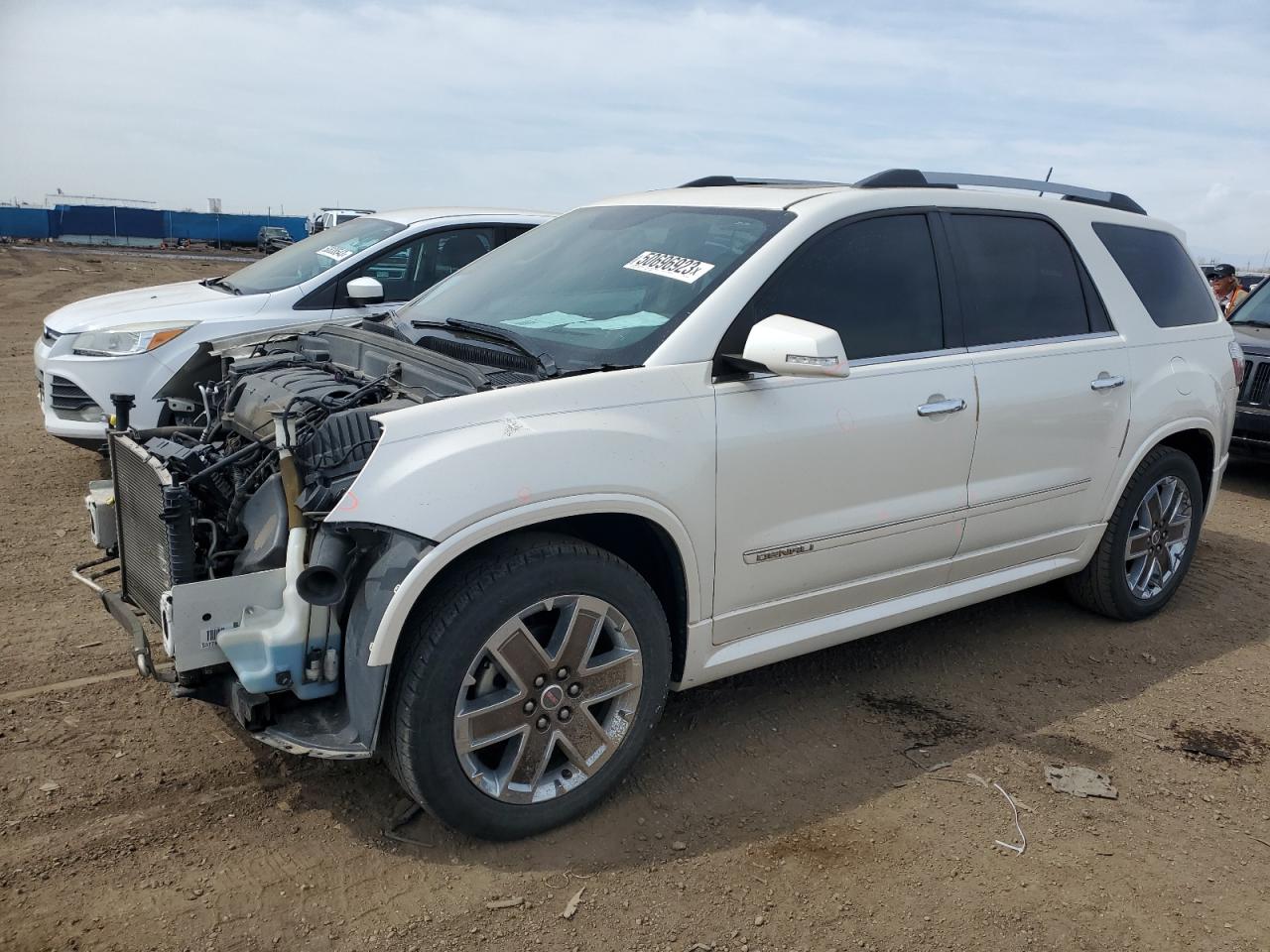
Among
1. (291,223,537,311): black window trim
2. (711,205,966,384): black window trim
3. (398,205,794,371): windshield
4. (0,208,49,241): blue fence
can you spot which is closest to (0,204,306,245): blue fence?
(0,208,49,241): blue fence

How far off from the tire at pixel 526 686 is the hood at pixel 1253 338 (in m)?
6.71

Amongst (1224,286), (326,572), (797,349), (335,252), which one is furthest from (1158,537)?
(1224,286)

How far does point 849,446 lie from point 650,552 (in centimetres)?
77

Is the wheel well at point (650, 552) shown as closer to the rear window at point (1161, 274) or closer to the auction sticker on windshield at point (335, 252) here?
the rear window at point (1161, 274)

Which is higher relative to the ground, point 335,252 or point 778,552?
point 335,252

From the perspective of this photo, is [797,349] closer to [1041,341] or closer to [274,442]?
[274,442]

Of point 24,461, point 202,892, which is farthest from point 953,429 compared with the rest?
point 24,461

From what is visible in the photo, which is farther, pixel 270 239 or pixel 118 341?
pixel 270 239

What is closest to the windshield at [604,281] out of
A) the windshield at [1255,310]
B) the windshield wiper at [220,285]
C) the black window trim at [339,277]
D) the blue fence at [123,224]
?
the black window trim at [339,277]

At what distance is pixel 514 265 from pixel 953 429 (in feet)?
5.97

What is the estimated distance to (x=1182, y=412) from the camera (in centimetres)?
471

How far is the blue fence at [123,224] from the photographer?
42344mm

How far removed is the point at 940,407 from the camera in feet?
12.0

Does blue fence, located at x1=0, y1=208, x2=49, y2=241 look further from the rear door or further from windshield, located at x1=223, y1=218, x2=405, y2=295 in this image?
the rear door
